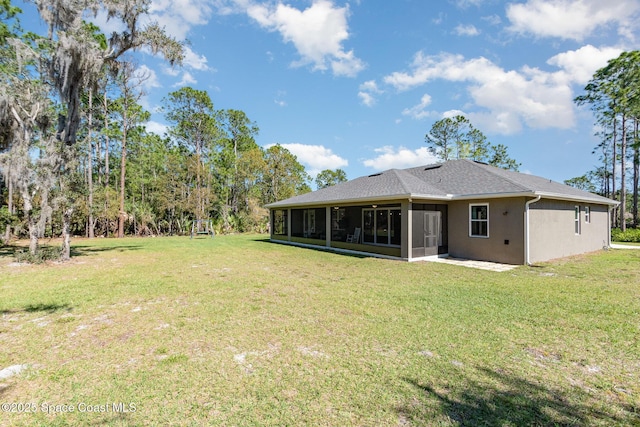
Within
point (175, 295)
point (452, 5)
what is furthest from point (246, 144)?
point (175, 295)

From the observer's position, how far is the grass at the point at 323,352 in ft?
7.76

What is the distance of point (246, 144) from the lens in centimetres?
3139

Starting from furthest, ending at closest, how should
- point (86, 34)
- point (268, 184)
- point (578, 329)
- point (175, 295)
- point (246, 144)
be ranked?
point (246, 144)
point (268, 184)
point (86, 34)
point (175, 295)
point (578, 329)

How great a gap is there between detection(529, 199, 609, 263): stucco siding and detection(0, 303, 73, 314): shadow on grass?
11820mm

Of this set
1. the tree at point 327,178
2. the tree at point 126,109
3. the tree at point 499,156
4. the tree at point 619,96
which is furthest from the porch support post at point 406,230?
the tree at point 327,178

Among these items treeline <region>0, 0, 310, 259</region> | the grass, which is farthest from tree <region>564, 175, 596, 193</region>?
the grass

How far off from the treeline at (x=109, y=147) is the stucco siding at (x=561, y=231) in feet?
46.9

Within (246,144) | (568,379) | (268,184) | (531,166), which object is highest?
(246,144)

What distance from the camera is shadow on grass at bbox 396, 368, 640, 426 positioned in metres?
2.26

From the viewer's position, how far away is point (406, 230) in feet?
33.8

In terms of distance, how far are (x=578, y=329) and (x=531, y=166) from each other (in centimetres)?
3456

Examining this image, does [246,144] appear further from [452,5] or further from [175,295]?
[175,295]

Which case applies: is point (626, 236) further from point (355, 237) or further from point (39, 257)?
point (39, 257)

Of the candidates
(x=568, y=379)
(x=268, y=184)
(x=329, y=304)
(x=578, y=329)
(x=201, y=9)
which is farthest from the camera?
(x=268, y=184)
